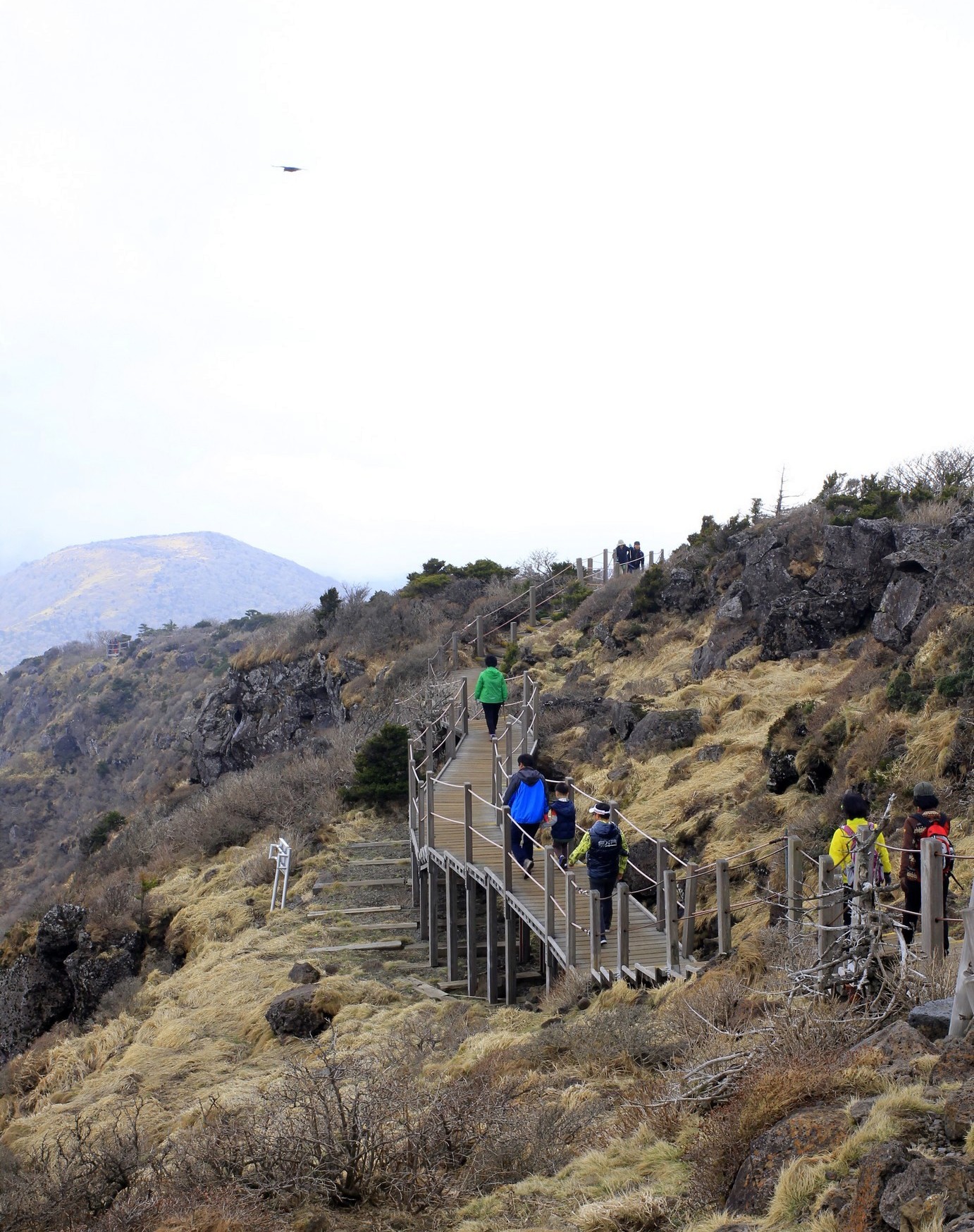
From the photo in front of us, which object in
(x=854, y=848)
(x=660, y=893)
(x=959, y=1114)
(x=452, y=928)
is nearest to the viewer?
(x=959, y=1114)

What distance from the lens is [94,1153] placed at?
6.99 metres

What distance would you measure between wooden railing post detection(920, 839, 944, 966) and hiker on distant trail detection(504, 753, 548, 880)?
22.2 ft

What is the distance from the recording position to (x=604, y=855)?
10.9m

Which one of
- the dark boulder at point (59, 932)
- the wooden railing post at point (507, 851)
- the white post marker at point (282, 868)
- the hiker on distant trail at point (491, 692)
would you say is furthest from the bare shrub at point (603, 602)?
the wooden railing post at point (507, 851)

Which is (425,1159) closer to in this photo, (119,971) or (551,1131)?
(551,1131)

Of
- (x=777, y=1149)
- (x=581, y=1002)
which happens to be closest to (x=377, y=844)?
(x=581, y=1002)

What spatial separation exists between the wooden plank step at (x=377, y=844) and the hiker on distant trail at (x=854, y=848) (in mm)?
13664

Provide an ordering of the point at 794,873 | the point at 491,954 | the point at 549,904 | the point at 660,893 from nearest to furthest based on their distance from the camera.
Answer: the point at 794,873
the point at 660,893
the point at 549,904
the point at 491,954

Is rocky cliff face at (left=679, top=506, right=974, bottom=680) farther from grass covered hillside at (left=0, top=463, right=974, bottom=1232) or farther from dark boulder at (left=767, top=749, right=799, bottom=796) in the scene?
Answer: dark boulder at (left=767, top=749, right=799, bottom=796)

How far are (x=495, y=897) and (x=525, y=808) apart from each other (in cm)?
254

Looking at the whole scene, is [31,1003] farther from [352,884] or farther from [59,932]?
[352,884]

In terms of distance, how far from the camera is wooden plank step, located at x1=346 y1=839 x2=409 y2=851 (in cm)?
2073

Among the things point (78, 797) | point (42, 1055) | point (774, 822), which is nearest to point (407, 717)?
point (42, 1055)

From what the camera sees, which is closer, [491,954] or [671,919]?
[671,919]
